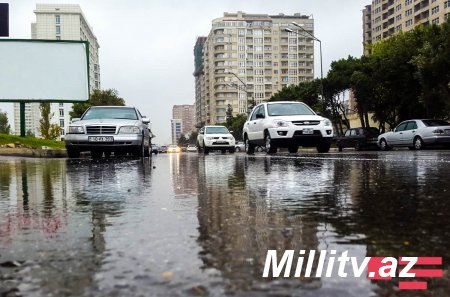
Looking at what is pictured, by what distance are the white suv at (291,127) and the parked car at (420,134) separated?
29.8 ft

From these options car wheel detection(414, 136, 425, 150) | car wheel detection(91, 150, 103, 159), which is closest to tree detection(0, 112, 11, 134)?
car wheel detection(91, 150, 103, 159)


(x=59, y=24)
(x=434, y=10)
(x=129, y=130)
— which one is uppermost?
(x=59, y=24)

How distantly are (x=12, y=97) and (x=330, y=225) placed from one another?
21.5 metres

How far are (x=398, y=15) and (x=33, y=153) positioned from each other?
116 m

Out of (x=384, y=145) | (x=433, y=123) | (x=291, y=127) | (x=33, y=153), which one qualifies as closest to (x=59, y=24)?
(x=384, y=145)

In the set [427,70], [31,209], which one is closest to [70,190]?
[31,209]

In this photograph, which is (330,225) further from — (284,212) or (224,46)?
(224,46)

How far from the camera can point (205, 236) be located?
231cm

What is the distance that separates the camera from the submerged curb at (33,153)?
1730 cm

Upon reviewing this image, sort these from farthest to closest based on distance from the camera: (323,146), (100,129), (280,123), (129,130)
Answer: (323,146)
(280,123)
(129,130)
(100,129)

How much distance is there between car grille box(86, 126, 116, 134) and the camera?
42.4 feet

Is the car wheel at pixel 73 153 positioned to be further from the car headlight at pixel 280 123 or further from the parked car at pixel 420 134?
the parked car at pixel 420 134

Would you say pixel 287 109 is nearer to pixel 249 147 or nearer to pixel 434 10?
pixel 249 147

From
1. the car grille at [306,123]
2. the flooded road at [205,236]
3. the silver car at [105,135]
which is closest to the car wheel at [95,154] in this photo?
the silver car at [105,135]
